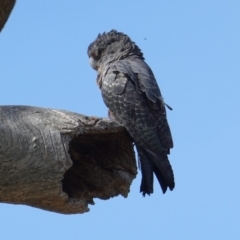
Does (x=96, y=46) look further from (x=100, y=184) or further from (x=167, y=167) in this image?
(x=100, y=184)

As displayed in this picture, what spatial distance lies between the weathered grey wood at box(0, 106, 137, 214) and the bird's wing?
2.04ft

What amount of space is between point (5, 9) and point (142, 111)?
6.95 ft

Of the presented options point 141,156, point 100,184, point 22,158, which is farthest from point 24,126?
point 141,156

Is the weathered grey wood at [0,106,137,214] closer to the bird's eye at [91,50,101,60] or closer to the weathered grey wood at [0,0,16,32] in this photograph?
the weathered grey wood at [0,0,16,32]

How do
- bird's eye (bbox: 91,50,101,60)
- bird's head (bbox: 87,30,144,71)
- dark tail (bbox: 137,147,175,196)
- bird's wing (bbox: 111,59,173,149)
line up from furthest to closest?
bird's eye (bbox: 91,50,101,60) < bird's head (bbox: 87,30,144,71) < bird's wing (bbox: 111,59,173,149) < dark tail (bbox: 137,147,175,196)

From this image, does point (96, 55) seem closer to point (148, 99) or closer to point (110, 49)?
point (110, 49)

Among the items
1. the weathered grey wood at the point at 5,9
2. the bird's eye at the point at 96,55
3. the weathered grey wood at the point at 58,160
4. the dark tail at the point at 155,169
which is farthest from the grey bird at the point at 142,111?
the weathered grey wood at the point at 5,9

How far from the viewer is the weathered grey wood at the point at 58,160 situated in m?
3.19

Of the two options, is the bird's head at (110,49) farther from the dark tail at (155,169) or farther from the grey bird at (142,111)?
the dark tail at (155,169)

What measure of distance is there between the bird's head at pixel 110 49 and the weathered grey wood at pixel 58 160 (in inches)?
54.5

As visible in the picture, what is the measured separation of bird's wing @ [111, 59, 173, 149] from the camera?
15.4 ft

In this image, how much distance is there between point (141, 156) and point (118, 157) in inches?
21.8

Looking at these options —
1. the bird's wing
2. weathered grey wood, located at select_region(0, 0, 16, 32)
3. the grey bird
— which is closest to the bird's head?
A: the grey bird

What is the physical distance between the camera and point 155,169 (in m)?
4.62
